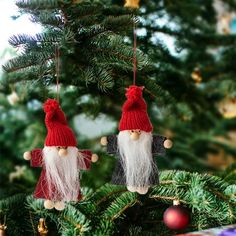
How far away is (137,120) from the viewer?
1.71 ft

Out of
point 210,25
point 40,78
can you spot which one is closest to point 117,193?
point 40,78

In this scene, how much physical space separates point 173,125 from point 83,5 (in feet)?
2.51

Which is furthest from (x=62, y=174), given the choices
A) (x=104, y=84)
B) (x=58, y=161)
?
(x=104, y=84)

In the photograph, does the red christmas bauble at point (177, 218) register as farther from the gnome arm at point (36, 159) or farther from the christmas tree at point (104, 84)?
the gnome arm at point (36, 159)

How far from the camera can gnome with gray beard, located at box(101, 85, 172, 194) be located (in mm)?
523

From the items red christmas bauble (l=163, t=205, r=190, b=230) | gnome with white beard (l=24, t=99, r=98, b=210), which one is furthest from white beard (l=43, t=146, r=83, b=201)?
red christmas bauble (l=163, t=205, r=190, b=230)

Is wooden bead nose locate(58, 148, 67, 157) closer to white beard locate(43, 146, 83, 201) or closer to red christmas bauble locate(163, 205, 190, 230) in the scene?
white beard locate(43, 146, 83, 201)

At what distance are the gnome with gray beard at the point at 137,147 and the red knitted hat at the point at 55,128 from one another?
5 cm

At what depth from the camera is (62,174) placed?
21.2 inches

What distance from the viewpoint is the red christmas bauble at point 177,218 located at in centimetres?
54

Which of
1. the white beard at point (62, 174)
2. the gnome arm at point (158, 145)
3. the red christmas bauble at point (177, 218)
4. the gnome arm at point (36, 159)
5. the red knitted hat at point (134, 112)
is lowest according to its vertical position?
the red christmas bauble at point (177, 218)

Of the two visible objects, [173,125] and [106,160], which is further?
[173,125]

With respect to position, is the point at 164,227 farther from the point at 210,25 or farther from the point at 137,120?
the point at 210,25

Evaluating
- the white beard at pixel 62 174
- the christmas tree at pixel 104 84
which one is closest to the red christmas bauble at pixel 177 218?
the christmas tree at pixel 104 84
